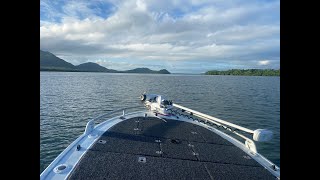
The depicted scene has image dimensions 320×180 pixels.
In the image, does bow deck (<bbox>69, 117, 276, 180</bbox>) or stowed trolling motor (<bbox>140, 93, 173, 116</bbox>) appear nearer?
bow deck (<bbox>69, 117, 276, 180</bbox>)

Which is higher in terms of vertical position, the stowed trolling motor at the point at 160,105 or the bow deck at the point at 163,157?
the stowed trolling motor at the point at 160,105

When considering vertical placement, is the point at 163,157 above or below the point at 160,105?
below

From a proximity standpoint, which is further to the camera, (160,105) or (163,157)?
(160,105)

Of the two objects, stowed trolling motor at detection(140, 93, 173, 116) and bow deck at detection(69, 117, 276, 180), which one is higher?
stowed trolling motor at detection(140, 93, 173, 116)

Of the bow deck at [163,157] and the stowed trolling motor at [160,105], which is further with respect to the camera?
the stowed trolling motor at [160,105]
